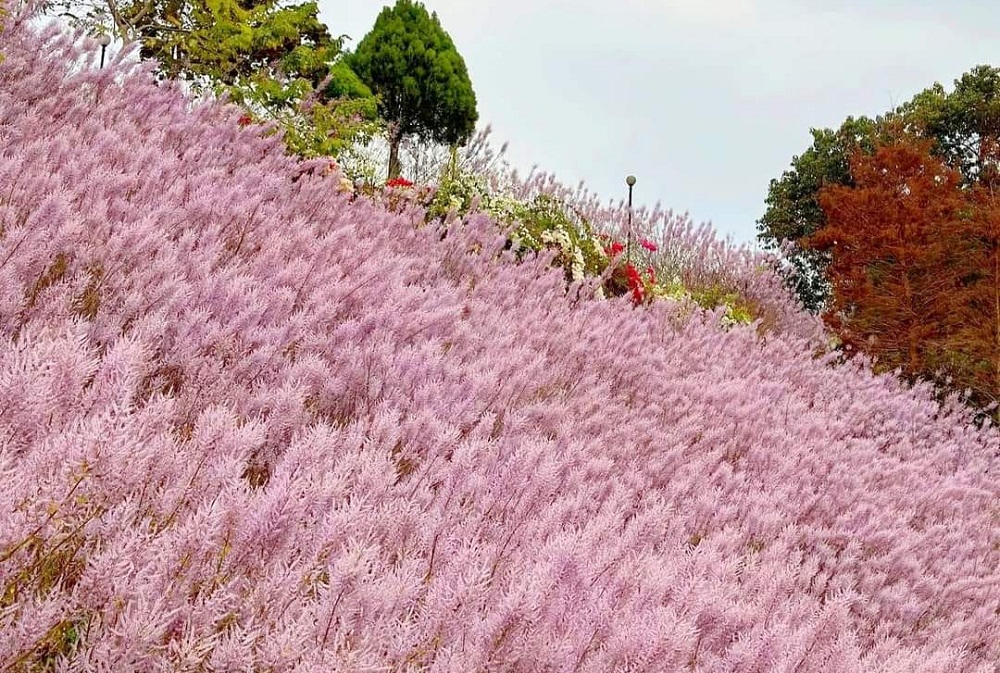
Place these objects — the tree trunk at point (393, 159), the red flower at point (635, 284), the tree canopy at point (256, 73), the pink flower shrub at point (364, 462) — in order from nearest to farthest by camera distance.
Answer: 1. the pink flower shrub at point (364, 462)
2. the tree canopy at point (256, 73)
3. the red flower at point (635, 284)
4. the tree trunk at point (393, 159)

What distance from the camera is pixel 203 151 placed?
15.1 feet

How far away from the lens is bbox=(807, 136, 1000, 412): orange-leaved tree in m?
12.4

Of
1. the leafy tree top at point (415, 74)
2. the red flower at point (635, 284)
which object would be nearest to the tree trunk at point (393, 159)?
the leafy tree top at point (415, 74)

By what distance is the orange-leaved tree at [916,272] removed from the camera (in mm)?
12438

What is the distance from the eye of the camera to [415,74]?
2600cm

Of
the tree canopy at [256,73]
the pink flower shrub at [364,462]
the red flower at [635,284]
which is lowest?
the pink flower shrub at [364,462]

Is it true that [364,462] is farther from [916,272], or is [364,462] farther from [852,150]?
[852,150]

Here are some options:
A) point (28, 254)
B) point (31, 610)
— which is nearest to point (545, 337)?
point (28, 254)

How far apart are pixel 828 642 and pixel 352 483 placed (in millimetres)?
1440

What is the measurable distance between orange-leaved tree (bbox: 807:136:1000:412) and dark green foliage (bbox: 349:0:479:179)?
13708 millimetres

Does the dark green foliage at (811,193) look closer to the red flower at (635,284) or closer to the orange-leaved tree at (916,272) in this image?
the orange-leaved tree at (916,272)

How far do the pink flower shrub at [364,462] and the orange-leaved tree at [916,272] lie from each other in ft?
23.5

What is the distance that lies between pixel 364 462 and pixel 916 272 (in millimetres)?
13889

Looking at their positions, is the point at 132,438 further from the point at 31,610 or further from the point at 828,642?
the point at 828,642
